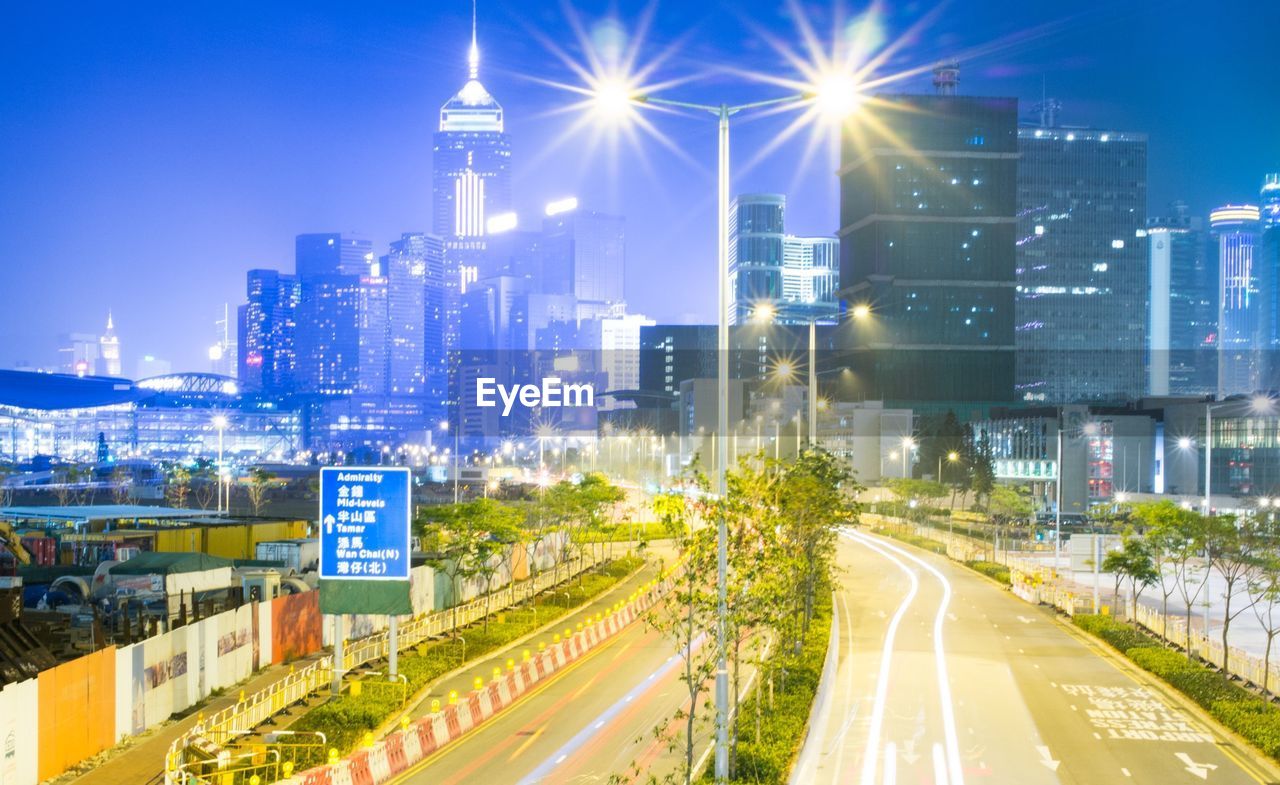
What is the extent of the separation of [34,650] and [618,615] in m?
22.0

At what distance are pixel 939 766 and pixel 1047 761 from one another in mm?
2251

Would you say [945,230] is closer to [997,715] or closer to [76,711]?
[997,715]

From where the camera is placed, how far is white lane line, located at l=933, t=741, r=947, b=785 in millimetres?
20609

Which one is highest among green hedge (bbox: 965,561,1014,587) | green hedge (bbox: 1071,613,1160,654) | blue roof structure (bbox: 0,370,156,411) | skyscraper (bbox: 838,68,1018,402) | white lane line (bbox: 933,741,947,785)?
skyscraper (bbox: 838,68,1018,402)

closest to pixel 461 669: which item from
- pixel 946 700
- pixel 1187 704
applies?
pixel 946 700

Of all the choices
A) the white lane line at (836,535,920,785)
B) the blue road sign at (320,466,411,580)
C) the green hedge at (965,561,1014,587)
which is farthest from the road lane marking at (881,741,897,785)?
the green hedge at (965,561,1014,587)

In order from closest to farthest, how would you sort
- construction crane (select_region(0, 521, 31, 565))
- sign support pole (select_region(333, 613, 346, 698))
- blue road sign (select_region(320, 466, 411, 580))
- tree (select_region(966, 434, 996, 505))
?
blue road sign (select_region(320, 466, 411, 580)) → sign support pole (select_region(333, 613, 346, 698)) → construction crane (select_region(0, 521, 31, 565)) → tree (select_region(966, 434, 996, 505))

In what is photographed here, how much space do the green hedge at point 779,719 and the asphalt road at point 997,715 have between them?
0.56m

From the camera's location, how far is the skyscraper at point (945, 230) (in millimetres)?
158125

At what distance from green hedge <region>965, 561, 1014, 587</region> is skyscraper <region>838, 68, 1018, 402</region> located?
95386 mm

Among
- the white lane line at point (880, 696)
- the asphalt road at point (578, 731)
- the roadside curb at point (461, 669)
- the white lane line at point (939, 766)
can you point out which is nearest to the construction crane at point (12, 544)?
the roadside curb at point (461, 669)

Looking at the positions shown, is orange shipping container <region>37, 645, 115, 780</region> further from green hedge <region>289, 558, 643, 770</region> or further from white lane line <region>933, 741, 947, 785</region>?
white lane line <region>933, 741, 947, 785</region>

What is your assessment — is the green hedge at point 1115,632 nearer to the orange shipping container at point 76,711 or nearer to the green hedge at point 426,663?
the green hedge at point 426,663

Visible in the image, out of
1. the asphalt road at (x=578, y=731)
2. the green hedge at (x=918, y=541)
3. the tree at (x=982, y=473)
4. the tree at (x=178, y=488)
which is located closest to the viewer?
the asphalt road at (x=578, y=731)
